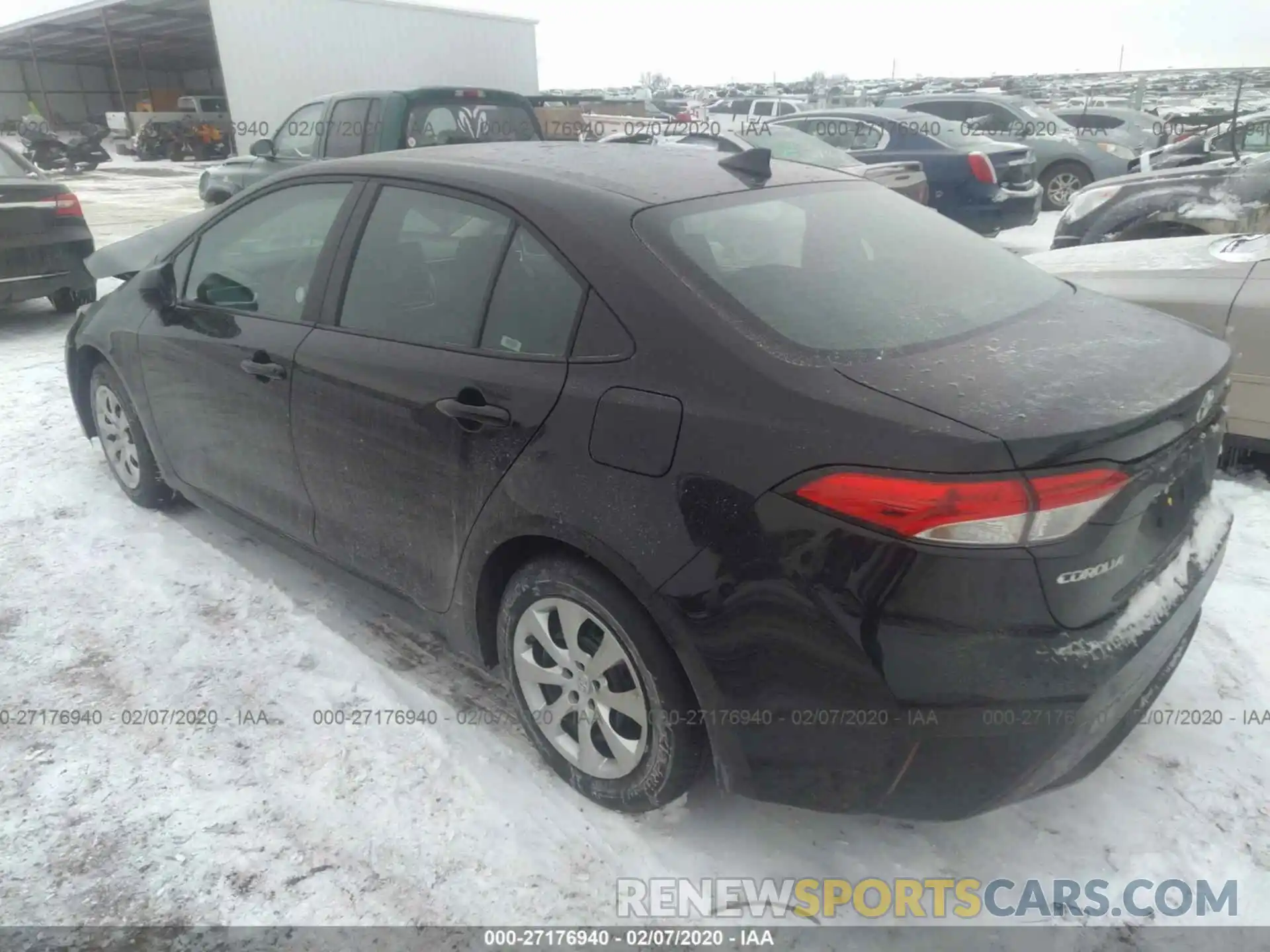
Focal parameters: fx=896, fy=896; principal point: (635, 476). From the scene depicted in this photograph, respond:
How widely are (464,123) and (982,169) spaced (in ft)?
18.5

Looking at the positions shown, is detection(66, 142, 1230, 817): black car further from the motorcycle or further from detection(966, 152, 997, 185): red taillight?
the motorcycle

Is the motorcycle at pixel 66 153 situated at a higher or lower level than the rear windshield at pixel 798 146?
lower

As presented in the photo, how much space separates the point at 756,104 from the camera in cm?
1911

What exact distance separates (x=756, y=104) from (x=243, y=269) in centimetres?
1784

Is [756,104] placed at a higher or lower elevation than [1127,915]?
higher

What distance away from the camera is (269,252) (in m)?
3.21

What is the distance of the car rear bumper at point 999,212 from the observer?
993 cm

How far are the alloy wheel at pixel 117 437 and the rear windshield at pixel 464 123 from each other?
4.35m

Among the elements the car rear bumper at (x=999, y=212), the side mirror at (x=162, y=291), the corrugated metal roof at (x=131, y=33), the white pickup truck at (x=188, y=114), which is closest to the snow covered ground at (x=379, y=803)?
the side mirror at (x=162, y=291)

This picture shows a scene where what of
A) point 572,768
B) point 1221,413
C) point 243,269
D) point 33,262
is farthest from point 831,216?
point 33,262

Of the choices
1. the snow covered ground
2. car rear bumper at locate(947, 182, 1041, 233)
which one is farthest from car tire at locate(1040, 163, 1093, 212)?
the snow covered ground

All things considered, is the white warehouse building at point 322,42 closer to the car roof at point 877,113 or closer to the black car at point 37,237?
the car roof at point 877,113

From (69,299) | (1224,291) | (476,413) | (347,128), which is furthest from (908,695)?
(69,299)

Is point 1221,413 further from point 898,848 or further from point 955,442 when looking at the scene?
point 898,848
